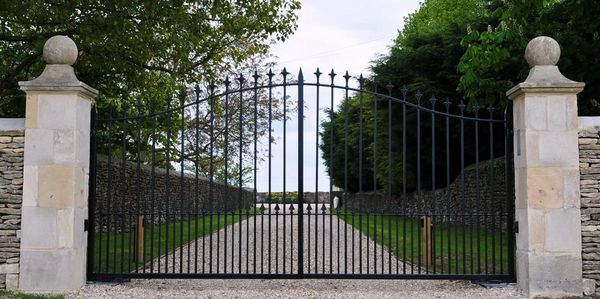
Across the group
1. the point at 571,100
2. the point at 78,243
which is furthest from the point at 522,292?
the point at 78,243

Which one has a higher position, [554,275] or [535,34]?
[535,34]

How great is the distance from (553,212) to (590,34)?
318 inches

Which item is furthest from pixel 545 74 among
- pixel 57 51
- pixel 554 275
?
pixel 57 51

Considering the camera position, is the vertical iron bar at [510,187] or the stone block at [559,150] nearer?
the stone block at [559,150]

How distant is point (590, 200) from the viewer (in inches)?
280

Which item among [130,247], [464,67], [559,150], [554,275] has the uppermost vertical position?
[464,67]

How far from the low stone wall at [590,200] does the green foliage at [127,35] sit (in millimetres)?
7876

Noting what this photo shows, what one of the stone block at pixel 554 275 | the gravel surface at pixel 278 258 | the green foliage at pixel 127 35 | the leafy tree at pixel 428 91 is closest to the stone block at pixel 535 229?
the stone block at pixel 554 275

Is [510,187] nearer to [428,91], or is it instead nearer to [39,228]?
[39,228]

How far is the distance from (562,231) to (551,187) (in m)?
0.51

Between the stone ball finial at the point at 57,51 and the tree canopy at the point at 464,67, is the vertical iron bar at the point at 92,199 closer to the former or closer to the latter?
the stone ball finial at the point at 57,51

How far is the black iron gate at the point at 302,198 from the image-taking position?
7.40m

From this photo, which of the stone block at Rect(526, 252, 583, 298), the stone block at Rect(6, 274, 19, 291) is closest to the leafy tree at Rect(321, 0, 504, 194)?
the stone block at Rect(526, 252, 583, 298)

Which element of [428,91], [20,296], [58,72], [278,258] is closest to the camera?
[20,296]
